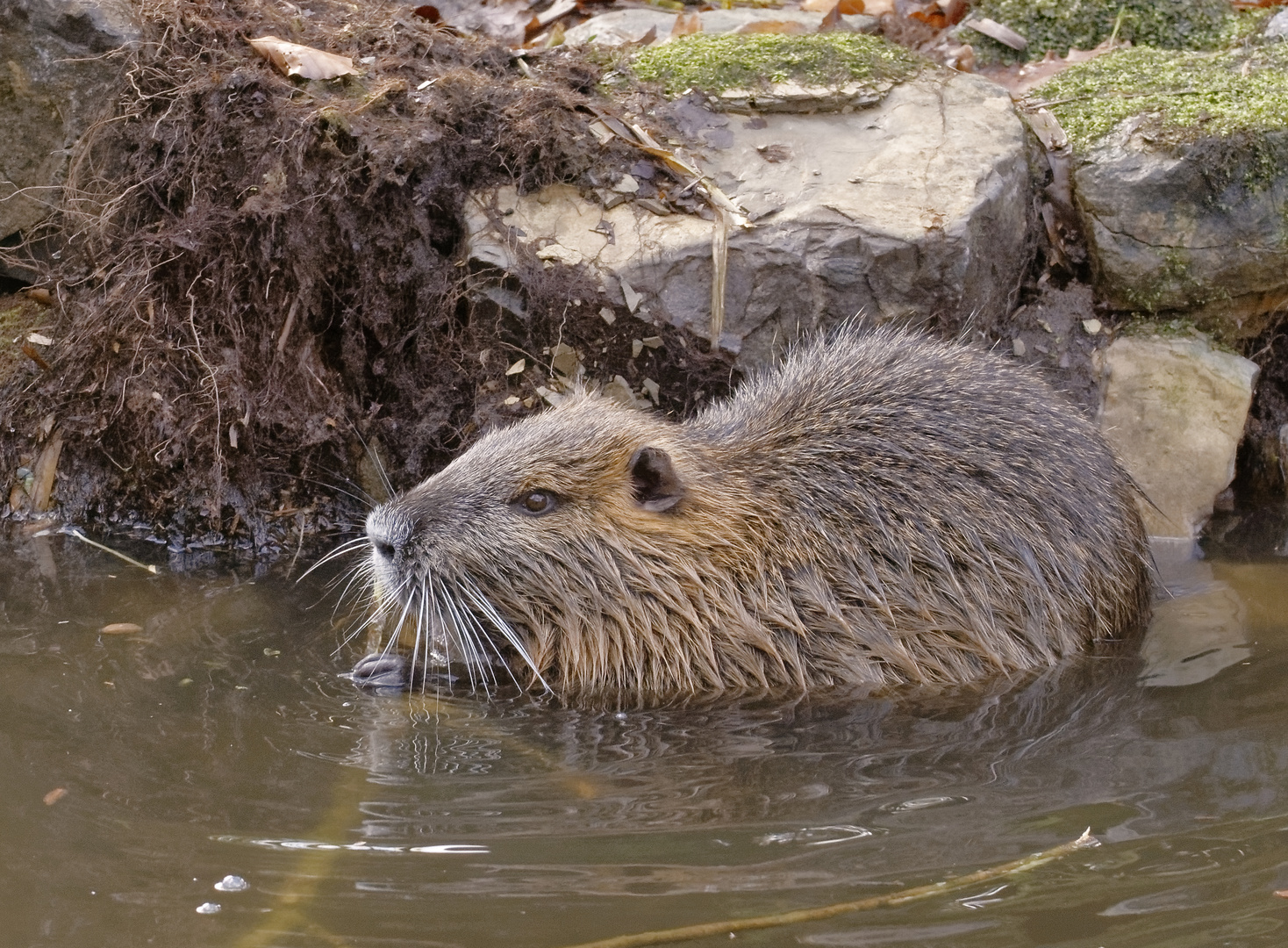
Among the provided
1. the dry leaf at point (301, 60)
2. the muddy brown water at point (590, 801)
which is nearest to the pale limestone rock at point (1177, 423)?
the muddy brown water at point (590, 801)

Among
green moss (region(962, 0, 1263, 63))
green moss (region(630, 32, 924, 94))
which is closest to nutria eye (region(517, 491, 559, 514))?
green moss (region(630, 32, 924, 94))

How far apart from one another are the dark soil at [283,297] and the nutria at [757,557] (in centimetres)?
85

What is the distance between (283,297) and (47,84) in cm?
120

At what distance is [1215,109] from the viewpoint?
199 inches

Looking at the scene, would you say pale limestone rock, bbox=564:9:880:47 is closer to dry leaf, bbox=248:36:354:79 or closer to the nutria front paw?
dry leaf, bbox=248:36:354:79

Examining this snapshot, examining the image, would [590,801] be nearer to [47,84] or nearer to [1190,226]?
[1190,226]

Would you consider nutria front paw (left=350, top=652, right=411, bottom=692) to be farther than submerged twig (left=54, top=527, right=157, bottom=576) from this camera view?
No

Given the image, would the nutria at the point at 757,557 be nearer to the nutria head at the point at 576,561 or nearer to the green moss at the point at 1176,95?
the nutria head at the point at 576,561

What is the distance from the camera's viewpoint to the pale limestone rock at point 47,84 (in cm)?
478

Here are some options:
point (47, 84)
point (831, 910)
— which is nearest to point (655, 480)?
point (831, 910)

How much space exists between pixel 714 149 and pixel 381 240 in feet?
4.20

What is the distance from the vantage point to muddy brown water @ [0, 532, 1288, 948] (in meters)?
2.40

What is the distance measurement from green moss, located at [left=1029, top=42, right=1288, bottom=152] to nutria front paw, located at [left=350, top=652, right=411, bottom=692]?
10.7 ft

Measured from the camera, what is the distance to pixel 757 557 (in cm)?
390
